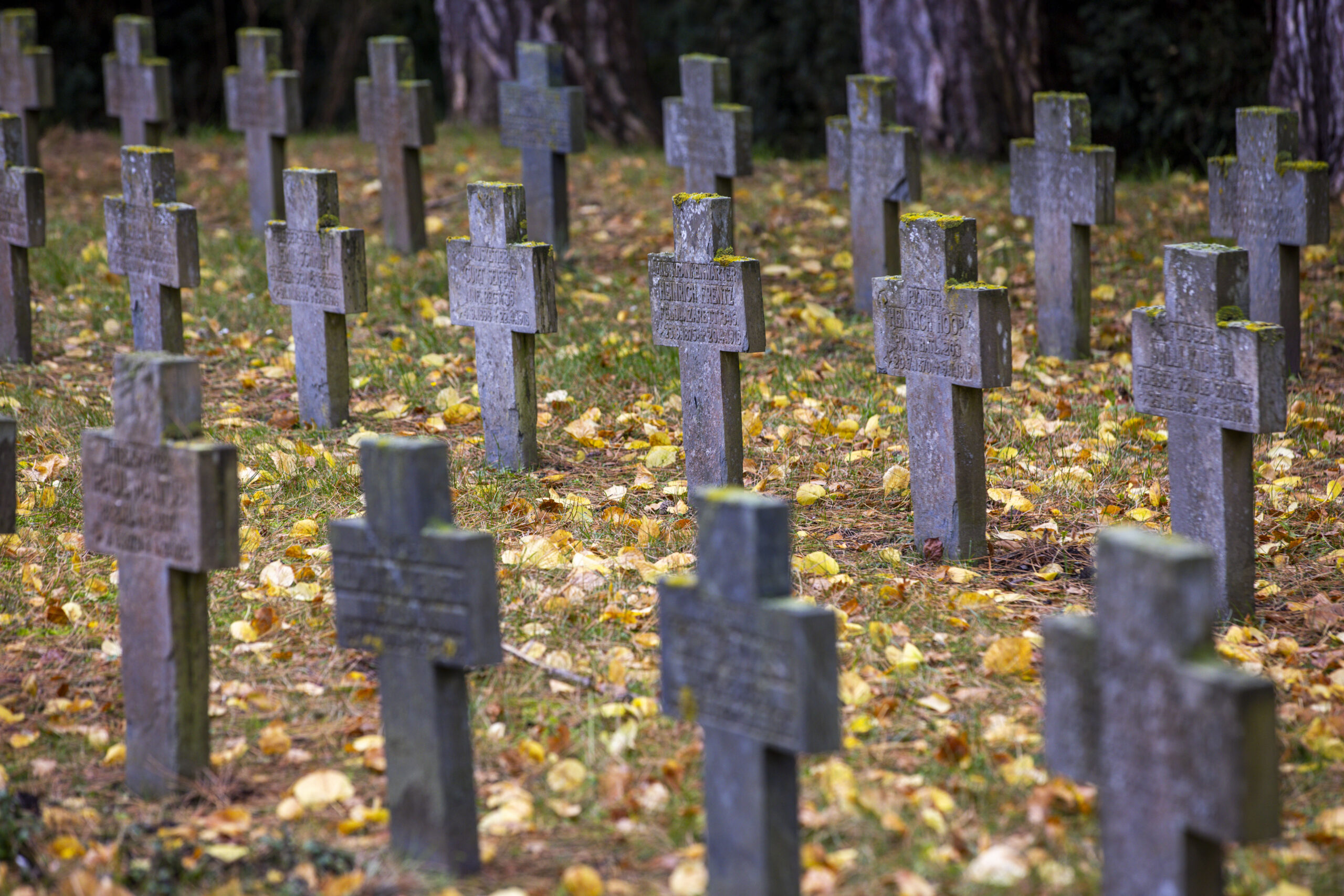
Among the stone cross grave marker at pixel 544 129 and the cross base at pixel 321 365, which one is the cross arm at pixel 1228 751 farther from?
the stone cross grave marker at pixel 544 129

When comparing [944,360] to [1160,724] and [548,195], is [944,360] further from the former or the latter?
[548,195]

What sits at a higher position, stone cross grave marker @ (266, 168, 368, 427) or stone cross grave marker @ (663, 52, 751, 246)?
stone cross grave marker @ (663, 52, 751, 246)

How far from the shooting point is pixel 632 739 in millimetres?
3889

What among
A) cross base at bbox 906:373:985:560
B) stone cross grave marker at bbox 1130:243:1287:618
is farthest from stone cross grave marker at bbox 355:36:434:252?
stone cross grave marker at bbox 1130:243:1287:618

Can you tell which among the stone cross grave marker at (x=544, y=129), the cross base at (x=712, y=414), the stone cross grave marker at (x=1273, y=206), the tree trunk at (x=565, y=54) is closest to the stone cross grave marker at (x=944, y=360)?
the cross base at (x=712, y=414)

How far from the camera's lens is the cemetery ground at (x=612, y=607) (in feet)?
11.2

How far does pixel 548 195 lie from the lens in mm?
10125

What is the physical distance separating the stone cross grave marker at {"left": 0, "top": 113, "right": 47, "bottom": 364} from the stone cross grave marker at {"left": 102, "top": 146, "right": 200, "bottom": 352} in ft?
1.65

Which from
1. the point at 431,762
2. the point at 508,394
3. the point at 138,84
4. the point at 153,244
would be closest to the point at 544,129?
the point at 138,84

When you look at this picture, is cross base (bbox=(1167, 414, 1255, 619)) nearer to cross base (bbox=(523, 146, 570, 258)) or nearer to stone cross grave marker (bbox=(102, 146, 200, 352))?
stone cross grave marker (bbox=(102, 146, 200, 352))

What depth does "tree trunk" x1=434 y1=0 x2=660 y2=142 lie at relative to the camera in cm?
1399

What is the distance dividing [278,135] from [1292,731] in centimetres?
872

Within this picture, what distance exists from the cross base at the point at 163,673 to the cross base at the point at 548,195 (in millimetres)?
6635

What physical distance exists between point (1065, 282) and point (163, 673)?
19.0 ft
